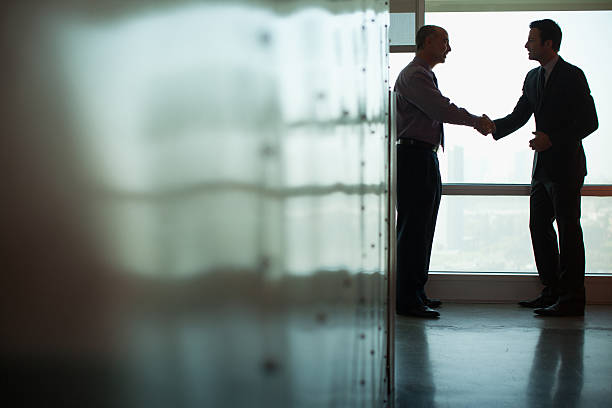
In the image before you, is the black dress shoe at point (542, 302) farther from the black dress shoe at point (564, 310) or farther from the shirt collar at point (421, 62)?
the shirt collar at point (421, 62)

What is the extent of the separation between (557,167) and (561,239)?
369 mm

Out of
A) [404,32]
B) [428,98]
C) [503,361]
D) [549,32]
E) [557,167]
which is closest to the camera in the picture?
[503,361]

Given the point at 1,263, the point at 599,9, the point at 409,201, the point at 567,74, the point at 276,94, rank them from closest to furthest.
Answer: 1. the point at 1,263
2. the point at 276,94
3. the point at 409,201
4. the point at 567,74
5. the point at 599,9

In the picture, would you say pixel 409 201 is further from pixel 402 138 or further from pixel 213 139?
pixel 213 139

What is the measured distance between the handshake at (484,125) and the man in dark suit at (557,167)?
23 cm

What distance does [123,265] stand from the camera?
0.14 meters

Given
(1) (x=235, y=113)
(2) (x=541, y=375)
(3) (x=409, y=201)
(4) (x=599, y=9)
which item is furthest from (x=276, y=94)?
(4) (x=599, y=9)

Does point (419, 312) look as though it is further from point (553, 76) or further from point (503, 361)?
point (553, 76)

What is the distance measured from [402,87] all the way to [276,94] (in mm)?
2787

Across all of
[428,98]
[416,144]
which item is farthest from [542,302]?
[428,98]

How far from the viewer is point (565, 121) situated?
3092 millimetres

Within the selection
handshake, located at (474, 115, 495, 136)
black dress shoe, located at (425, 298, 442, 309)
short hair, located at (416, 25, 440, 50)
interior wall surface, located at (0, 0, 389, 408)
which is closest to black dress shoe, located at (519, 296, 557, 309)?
black dress shoe, located at (425, 298, 442, 309)

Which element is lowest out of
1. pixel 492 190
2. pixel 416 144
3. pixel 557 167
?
pixel 492 190

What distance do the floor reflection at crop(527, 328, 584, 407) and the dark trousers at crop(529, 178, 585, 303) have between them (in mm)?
530
